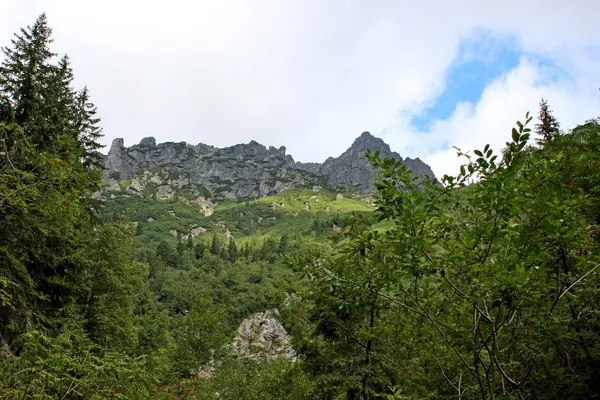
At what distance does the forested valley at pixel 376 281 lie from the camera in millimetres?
3447

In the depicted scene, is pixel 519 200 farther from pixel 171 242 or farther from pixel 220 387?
pixel 171 242

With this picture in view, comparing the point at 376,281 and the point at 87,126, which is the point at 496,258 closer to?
the point at 376,281

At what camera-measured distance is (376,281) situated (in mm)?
3949

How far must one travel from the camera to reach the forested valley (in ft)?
11.3

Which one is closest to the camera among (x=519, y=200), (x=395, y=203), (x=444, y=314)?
(x=519, y=200)

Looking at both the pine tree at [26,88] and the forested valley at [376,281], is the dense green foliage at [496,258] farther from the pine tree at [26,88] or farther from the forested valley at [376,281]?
the pine tree at [26,88]

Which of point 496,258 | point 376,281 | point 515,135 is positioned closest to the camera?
point 515,135

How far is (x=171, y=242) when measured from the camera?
559 feet

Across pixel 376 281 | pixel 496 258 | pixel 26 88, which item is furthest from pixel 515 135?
pixel 26 88

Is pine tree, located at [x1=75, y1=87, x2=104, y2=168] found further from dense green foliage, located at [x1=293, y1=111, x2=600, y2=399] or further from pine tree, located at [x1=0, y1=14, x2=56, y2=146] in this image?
dense green foliage, located at [x1=293, y1=111, x2=600, y2=399]

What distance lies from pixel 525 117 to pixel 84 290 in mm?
21829

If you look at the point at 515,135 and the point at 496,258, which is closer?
the point at 515,135

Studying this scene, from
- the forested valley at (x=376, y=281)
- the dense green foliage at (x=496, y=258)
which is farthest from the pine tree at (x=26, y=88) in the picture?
the dense green foliage at (x=496, y=258)

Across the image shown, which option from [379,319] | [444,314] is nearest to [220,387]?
[379,319]
